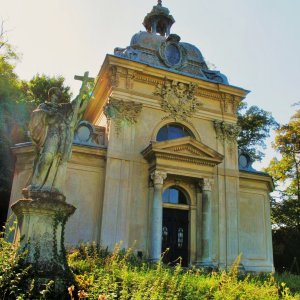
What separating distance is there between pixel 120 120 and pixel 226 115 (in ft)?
17.8

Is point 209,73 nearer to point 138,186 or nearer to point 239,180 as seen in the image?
point 239,180

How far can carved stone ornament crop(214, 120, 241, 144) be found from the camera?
17359mm

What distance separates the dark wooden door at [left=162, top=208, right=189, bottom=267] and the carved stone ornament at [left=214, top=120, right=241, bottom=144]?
4103 millimetres

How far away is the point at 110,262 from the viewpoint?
7.71 meters

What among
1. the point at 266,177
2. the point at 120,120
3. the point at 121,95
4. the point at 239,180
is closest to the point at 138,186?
the point at 120,120

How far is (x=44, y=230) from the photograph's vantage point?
6219mm

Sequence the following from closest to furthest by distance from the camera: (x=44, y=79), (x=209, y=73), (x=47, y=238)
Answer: (x=47, y=238), (x=209, y=73), (x=44, y=79)

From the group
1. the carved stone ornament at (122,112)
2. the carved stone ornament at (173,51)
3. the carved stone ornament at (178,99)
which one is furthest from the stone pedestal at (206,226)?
the carved stone ornament at (173,51)

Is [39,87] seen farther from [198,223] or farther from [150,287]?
[150,287]

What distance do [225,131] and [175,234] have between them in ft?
17.8

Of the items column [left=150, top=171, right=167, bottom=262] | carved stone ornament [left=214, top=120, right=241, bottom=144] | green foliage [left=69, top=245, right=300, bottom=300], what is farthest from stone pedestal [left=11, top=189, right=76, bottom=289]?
carved stone ornament [left=214, top=120, right=241, bottom=144]

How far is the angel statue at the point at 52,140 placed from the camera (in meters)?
6.63

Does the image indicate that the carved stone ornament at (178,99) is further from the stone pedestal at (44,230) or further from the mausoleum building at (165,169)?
the stone pedestal at (44,230)

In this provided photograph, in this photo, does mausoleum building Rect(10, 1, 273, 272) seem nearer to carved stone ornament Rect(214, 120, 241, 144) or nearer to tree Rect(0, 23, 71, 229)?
carved stone ornament Rect(214, 120, 241, 144)
